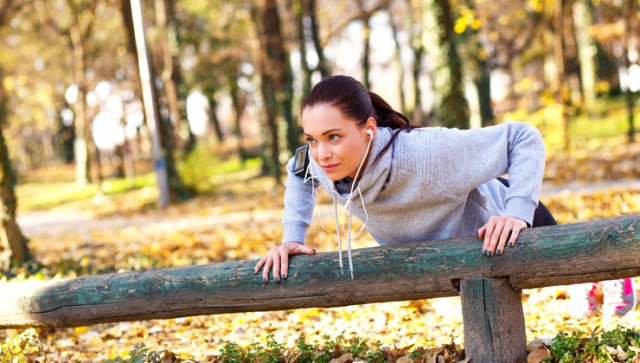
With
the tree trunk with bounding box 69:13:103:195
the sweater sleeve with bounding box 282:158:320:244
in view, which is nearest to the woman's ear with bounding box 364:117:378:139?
the sweater sleeve with bounding box 282:158:320:244

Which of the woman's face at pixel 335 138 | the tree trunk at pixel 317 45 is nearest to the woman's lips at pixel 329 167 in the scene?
the woman's face at pixel 335 138

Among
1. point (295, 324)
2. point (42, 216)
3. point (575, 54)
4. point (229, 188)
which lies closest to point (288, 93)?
point (229, 188)

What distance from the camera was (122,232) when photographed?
11.2 meters

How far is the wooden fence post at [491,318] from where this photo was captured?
2.72 m

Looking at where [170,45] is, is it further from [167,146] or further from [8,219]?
[8,219]

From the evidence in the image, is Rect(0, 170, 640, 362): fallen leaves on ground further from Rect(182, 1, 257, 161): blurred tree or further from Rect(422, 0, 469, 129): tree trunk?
Rect(182, 1, 257, 161): blurred tree

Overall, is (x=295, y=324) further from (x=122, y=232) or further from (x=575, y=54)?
(x=575, y=54)

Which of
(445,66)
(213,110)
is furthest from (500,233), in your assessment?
(213,110)

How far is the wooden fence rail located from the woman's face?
1.57 feet

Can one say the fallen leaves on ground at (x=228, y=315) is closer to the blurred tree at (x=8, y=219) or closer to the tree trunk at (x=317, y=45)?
the blurred tree at (x=8, y=219)

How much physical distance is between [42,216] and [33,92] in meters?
10.3

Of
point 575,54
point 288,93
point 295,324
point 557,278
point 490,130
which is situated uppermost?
point 575,54

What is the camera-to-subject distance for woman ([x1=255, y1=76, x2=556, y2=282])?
2.67 metres

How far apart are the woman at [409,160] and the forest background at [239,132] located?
1119mm
